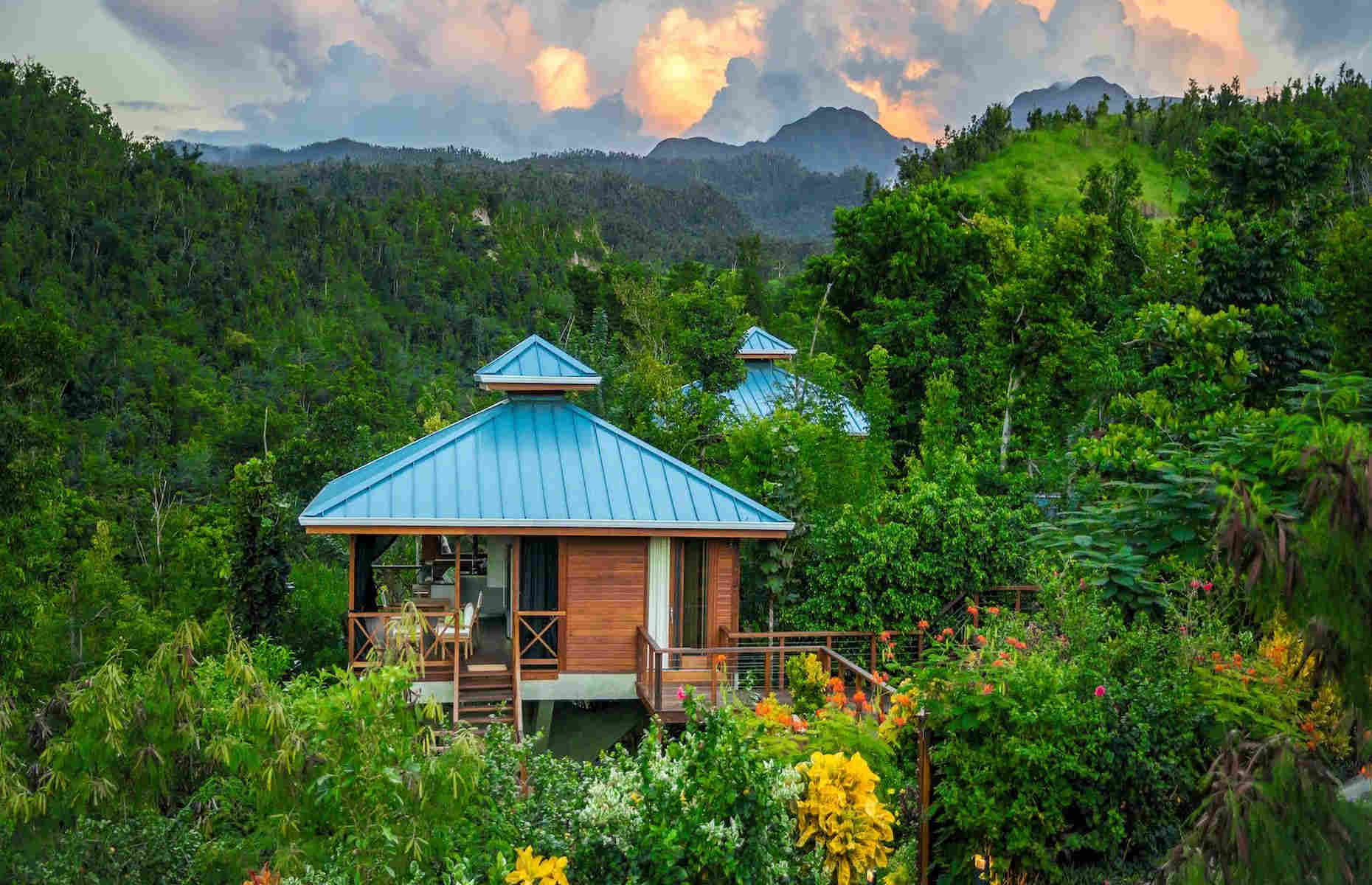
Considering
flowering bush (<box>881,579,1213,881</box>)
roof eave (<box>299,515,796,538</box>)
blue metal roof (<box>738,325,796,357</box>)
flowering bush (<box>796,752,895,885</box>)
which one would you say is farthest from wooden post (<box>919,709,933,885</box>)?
blue metal roof (<box>738,325,796,357</box>)

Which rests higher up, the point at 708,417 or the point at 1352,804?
the point at 708,417

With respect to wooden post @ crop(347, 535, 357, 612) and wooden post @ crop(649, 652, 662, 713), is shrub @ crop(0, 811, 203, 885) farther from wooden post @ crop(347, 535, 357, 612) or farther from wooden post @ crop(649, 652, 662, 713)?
wooden post @ crop(347, 535, 357, 612)

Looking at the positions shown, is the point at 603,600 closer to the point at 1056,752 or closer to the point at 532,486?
the point at 532,486

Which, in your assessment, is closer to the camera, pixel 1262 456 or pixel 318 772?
pixel 318 772

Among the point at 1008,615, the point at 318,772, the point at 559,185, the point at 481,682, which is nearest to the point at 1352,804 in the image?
the point at 318,772

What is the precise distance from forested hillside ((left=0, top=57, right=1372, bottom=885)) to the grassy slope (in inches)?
373

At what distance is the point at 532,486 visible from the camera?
14.9 m

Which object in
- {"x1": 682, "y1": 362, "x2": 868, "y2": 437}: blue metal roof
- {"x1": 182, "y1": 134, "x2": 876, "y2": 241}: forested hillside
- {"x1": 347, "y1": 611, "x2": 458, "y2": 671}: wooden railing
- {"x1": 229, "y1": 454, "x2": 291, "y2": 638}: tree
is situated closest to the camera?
{"x1": 347, "y1": 611, "x2": 458, "y2": 671}: wooden railing

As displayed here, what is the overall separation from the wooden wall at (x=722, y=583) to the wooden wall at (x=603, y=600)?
3.11 ft

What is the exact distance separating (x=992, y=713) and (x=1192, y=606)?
10.0 ft

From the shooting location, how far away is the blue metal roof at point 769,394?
2308 cm

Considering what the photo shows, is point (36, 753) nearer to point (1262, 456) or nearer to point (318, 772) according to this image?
point (318, 772)

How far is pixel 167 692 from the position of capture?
26.3 feet

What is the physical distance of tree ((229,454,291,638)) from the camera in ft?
60.7
